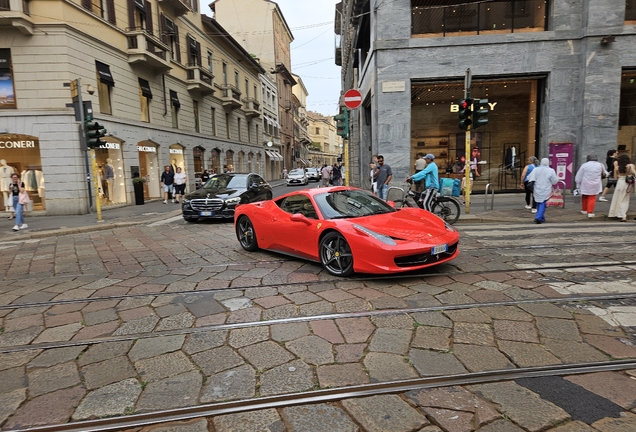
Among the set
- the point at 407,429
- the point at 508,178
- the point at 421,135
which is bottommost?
the point at 407,429

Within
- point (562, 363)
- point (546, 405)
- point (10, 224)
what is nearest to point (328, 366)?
point (546, 405)

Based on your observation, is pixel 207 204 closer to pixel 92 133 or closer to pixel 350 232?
pixel 92 133

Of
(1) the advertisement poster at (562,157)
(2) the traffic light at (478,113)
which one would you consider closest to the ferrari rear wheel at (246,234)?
(2) the traffic light at (478,113)

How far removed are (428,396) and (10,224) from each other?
1471 cm

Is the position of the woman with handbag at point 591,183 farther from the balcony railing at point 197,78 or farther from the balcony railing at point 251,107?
the balcony railing at point 251,107

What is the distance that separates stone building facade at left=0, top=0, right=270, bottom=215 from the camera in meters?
14.2

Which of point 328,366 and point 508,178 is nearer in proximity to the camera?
point 328,366

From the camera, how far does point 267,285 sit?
4.94 metres

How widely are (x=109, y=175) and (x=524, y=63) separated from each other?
17457 millimetres

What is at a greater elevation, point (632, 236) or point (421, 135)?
point (421, 135)

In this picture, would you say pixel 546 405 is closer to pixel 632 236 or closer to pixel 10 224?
pixel 632 236

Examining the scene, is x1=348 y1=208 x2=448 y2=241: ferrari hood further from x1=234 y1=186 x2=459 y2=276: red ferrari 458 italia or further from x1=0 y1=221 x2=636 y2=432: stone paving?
x1=0 y1=221 x2=636 y2=432: stone paving

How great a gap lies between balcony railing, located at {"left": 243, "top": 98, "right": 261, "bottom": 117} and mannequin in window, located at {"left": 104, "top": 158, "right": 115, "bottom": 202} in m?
19.8

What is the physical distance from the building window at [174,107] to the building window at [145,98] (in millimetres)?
2585
